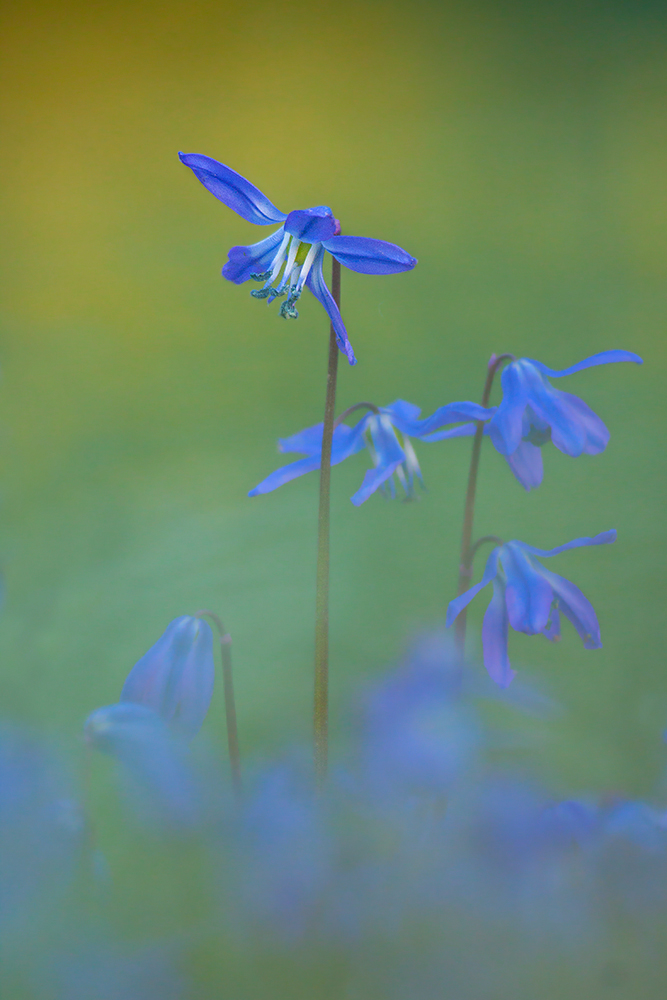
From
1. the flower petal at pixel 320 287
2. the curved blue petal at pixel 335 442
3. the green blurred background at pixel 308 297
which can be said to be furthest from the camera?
the green blurred background at pixel 308 297

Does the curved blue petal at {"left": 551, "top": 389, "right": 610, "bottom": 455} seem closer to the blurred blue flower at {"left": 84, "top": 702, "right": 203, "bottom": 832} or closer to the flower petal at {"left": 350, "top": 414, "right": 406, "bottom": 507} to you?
the flower petal at {"left": 350, "top": 414, "right": 406, "bottom": 507}

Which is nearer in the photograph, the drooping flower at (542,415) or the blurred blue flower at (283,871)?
the blurred blue flower at (283,871)

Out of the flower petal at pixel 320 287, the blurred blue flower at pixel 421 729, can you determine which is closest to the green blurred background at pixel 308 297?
the blurred blue flower at pixel 421 729

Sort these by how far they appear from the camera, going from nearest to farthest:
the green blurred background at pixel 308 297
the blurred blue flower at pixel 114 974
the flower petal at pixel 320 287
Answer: the blurred blue flower at pixel 114 974
the flower petal at pixel 320 287
the green blurred background at pixel 308 297

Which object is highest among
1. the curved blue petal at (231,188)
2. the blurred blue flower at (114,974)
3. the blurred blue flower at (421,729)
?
the curved blue petal at (231,188)

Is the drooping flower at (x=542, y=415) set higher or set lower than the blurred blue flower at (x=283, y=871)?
higher

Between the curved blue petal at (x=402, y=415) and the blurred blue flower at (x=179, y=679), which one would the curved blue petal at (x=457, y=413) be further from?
the blurred blue flower at (x=179, y=679)
